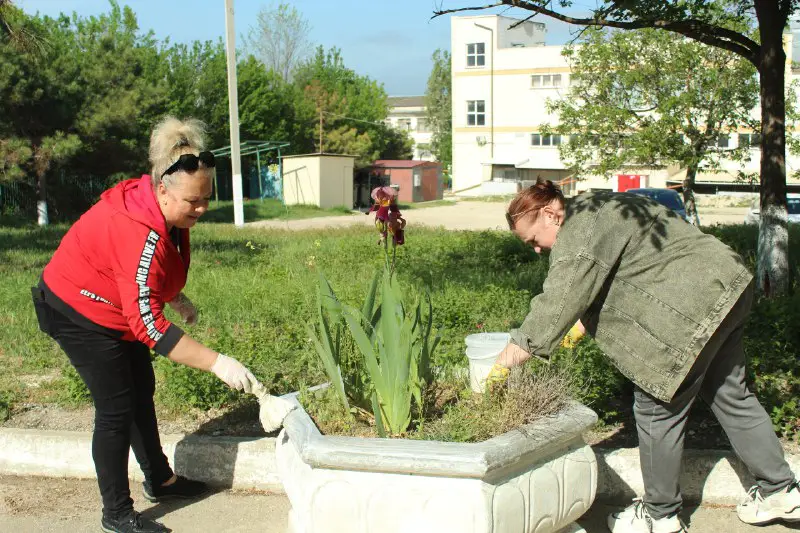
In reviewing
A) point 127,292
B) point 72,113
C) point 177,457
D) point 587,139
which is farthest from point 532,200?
point 72,113

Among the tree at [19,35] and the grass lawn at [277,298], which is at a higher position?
the tree at [19,35]

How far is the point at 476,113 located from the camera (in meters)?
47.4

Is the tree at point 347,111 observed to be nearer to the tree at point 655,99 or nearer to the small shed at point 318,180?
the small shed at point 318,180

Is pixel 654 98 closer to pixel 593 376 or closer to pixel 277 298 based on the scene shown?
pixel 277 298

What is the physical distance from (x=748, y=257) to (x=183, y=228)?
8086 millimetres

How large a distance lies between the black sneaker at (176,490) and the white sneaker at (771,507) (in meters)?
2.44

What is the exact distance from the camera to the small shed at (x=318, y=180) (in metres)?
33.0

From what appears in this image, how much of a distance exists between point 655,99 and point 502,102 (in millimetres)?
30657

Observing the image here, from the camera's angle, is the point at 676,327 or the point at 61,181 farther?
the point at 61,181

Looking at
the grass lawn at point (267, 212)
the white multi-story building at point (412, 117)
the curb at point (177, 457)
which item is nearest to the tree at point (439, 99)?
the white multi-story building at point (412, 117)

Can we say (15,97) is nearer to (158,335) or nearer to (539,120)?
(158,335)

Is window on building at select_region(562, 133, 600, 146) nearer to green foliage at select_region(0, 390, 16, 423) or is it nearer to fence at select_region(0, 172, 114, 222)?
green foliage at select_region(0, 390, 16, 423)

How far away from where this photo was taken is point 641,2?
5.10 meters

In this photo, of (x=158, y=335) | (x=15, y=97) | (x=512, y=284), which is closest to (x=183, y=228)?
(x=158, y=335)
